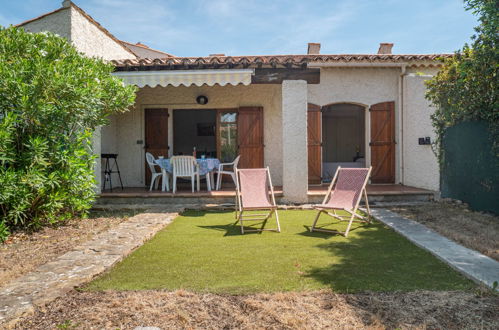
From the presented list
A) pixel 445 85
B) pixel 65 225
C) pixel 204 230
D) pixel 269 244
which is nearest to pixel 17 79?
pixel 65 225

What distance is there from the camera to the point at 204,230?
657 cm

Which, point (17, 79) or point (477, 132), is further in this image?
point (477, 132)

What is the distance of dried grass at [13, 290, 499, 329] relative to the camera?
2895 millimetres

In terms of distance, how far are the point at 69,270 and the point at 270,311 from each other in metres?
2.60

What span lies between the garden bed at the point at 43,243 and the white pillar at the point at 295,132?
14.0 ft

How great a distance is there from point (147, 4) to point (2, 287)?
418 inches

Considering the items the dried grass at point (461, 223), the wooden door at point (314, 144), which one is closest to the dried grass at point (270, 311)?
the dried grass at point (461, 223)

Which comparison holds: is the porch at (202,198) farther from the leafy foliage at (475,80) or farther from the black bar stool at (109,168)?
the leafy foliage at (475,80)

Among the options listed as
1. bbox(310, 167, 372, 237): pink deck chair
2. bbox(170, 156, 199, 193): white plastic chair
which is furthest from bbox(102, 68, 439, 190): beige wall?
bbox(310, 167, 372, 237): pink deck chair

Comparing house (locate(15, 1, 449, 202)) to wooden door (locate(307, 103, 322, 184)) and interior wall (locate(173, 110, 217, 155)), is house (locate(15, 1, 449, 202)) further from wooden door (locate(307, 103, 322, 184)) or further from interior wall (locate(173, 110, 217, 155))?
interior wall (locate(173, 110, 217, 155))

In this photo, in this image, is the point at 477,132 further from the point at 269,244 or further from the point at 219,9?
the point at 219,9

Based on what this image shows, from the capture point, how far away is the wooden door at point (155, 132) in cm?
1249

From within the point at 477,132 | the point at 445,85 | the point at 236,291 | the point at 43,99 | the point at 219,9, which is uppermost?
the point at 219,9

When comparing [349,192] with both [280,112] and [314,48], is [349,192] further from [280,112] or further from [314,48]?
[314,48]
